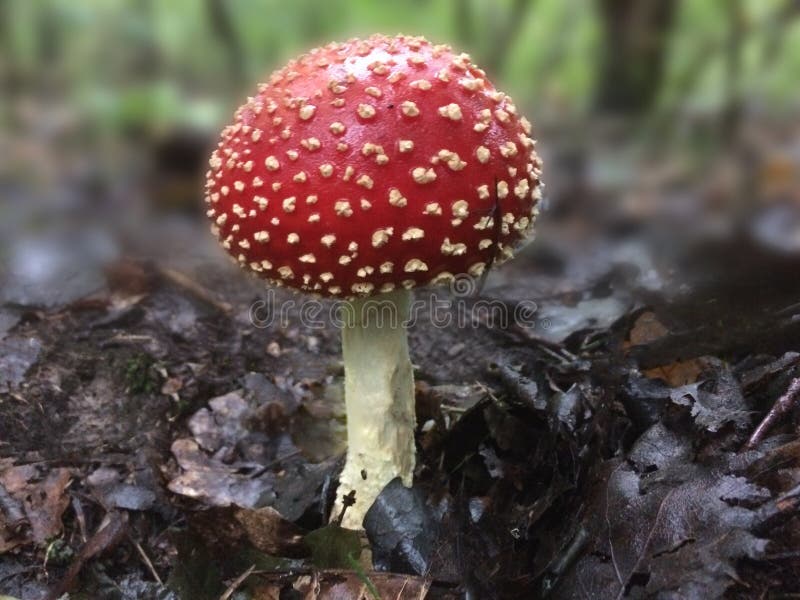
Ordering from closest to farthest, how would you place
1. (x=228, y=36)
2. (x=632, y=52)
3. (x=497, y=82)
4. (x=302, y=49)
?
1. (x=497, y=82)
2. (x=632, y=52)
3. (x=228, y=36)
4. (x=302, y=49)

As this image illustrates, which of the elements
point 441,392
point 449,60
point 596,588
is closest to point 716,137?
point 441,392

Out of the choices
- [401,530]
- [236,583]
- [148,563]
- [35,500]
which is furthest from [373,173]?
[35,500]

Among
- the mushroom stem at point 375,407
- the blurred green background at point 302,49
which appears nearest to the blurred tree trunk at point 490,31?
the blurred green background at point 302,49

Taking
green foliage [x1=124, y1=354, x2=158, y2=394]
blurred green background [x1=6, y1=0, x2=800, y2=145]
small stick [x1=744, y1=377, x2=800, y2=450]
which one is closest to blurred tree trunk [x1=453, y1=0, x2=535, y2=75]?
blurred green background [x1=6, y1=0, x2=800, y2=145]

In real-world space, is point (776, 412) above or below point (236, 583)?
above

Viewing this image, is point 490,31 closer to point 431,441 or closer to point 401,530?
point 431,441

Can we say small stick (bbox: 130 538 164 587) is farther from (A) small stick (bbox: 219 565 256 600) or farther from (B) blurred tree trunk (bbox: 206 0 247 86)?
(B) blurred tree trunk (bbox: 206 0 247 86)

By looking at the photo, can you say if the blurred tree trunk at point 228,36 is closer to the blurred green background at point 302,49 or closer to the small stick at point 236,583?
the blurred green background at point 302,49
